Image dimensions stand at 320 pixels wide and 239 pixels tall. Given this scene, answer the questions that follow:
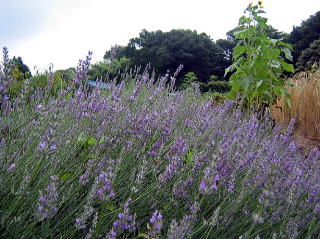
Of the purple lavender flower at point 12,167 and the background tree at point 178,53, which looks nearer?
the purple lavender flower at point 12,167

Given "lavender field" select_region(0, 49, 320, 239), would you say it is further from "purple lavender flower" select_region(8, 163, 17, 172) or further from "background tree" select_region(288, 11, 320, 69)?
"background tree" select_region(288, 11, 320, 69)

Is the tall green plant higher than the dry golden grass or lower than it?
higher

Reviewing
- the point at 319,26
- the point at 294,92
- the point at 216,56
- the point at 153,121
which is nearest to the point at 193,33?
the point at 216,56

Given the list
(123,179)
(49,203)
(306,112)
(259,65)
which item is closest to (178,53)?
(306,112)

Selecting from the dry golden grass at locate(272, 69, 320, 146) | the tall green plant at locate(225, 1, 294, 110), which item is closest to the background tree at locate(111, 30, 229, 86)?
the dry golden grass at locate(272, 69, 320, 146)

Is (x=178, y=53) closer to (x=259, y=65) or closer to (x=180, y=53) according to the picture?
(x=180, y=53)

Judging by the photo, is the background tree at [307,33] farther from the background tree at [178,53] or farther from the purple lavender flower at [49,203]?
the purple lavender flower at [49,203]

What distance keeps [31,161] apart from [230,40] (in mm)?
30569

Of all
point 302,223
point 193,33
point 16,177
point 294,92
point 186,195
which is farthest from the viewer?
point 193,33

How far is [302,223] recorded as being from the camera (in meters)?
1.67

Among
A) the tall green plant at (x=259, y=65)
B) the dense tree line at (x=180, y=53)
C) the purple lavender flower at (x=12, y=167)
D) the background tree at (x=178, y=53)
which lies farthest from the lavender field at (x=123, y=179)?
the background tree at (x=178, y=53)

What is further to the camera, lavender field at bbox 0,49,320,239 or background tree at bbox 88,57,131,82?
background tree at bbox 88,57,131,82

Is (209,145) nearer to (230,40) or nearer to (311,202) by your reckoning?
(311,202)

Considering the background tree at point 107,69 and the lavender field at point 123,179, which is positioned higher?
the background tree at point 107,69
